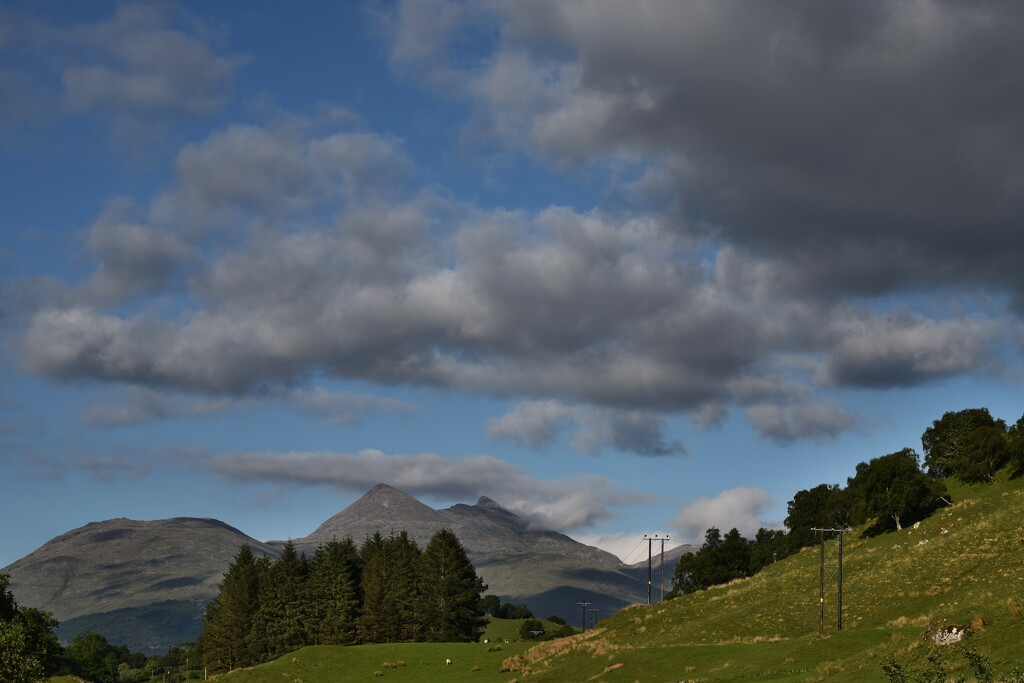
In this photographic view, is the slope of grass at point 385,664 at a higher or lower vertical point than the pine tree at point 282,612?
lower

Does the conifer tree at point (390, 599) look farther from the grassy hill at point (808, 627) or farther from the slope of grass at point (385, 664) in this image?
the grassy hill at point (808, 627)

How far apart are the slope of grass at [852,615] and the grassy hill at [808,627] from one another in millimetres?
192

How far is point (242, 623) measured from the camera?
6422 inches

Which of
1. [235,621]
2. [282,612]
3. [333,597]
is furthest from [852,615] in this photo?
[235,621]

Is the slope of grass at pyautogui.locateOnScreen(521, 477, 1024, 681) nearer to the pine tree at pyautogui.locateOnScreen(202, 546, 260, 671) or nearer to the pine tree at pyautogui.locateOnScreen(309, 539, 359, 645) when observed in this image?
the pine tree at pyautogui.locateOnScreen(309, 539, 359, 645)

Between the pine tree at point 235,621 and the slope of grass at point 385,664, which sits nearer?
the slope of grass at point 385,664

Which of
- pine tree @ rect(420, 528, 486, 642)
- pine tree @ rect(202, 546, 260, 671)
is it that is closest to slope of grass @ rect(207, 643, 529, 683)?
pine tree @ rect(420, 528, 486, 642)

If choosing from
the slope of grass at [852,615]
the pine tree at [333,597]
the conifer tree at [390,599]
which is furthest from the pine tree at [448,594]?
the slope of grass at [852,615]

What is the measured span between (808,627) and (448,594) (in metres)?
72.6

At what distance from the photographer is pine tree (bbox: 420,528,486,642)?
15300 centimetres

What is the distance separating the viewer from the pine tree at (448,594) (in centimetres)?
15300

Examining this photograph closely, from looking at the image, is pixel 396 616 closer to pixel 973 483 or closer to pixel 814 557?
pixel 814 557

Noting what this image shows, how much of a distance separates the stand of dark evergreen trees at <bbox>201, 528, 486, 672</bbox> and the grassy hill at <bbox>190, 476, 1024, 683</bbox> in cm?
2743

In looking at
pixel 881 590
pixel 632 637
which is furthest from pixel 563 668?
pixel 881 590
